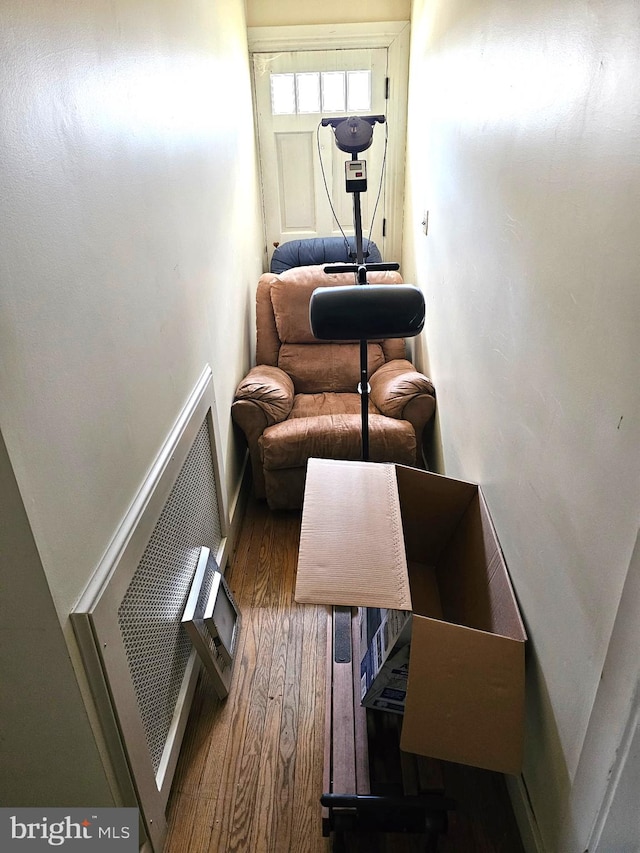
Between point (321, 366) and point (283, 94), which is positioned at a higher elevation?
point (283, 94)

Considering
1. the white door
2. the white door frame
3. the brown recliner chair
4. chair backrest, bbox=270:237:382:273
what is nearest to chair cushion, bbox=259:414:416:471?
the brown recliner chair

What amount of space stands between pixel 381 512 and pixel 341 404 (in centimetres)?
120

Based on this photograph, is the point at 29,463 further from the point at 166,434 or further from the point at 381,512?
the point at 381,512

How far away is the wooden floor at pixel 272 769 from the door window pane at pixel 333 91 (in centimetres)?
261

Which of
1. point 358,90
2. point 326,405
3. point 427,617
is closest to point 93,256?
point 427,617

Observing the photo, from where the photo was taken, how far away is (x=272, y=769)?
4.76 feet

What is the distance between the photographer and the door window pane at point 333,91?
9.69 feet

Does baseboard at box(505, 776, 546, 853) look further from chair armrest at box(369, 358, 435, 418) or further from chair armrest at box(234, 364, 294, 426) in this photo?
chair armrest at box(234, 364, 294, 426)

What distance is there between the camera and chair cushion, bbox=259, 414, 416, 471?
2246mm

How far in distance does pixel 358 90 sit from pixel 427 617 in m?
2.82

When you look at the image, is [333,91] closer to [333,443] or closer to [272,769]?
[333,443]

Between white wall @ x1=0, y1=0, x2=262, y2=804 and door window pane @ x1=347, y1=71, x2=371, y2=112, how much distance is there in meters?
1.38

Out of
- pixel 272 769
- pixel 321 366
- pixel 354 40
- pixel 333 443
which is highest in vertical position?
pixel 354 40

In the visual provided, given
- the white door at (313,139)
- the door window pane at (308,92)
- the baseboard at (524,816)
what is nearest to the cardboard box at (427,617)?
the baseboard at (524,816)
